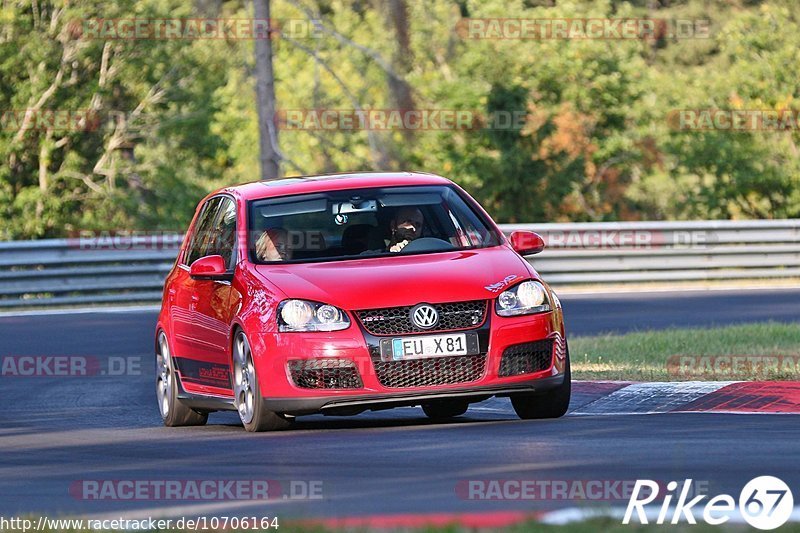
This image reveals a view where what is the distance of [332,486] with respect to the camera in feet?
26.2

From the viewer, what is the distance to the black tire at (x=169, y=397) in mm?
11969

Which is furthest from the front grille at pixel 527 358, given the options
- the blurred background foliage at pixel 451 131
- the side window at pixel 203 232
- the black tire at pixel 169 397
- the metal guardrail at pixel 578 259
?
the metal guardrail at pixel 578 259

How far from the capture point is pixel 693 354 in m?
15.0

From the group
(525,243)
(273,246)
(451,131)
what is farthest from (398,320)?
(451,131)

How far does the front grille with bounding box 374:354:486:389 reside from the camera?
10.1 metres

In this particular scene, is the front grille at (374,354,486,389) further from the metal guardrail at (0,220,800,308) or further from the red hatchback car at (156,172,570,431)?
the metal guardrail at (0,220,800,308)

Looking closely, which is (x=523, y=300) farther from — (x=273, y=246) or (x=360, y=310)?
(x=273, y=246)

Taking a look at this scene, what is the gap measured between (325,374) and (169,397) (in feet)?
7.43

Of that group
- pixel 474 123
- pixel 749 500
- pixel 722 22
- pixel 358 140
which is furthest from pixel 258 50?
pixel 722 22

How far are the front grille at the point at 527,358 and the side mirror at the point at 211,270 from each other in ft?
6.49

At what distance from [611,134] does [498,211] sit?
22.5 feet

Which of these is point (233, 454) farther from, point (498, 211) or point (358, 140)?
point (358, 140)

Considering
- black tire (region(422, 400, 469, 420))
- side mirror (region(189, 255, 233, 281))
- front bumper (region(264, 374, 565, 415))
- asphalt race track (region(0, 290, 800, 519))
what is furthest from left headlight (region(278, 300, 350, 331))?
black tire (region(422, 400, 469, 420))

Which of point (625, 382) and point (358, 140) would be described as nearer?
point (625, 382)
